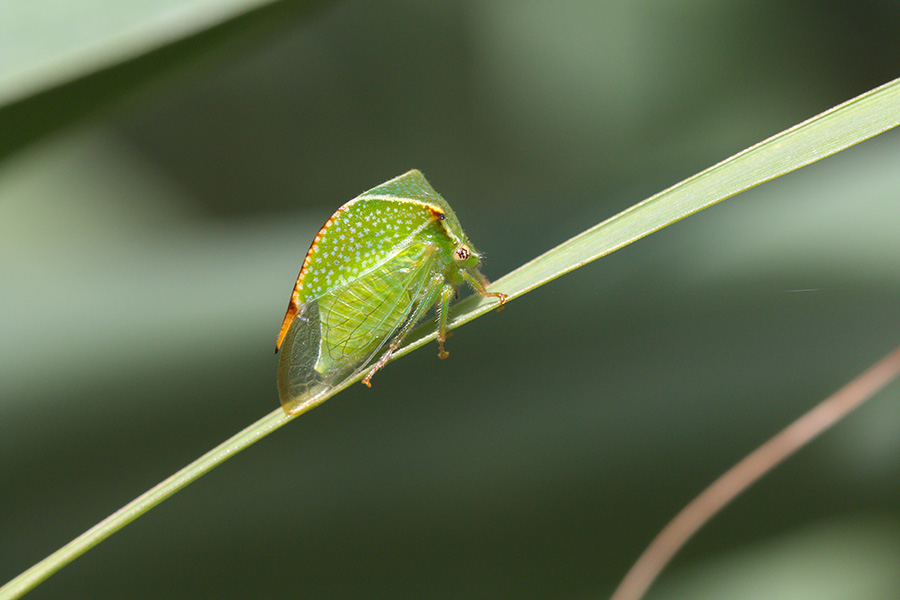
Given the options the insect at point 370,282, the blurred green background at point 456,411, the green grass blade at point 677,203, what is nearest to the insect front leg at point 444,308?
the insect at point 370,282

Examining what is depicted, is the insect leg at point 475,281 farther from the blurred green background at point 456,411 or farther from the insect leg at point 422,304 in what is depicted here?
the blurred green background at point 456,411

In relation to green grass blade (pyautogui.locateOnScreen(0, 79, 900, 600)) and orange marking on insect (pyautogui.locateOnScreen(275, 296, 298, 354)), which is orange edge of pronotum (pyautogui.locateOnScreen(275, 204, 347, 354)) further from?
green grass blade (pyautogui.locateOnScreen(0, 79, 900, 600))

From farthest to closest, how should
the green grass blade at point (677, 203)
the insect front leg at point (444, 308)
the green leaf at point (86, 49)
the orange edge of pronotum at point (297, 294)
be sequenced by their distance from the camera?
the insect front leg at point (444, 308) → the orange edge of pronotum at point (297, 294) → the green leaf at point (86, 49) → the green grass blade at point (677, 203)

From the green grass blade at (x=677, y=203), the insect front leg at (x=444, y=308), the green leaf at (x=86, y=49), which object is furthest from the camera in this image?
the insect front leg at (x=444, y=308)

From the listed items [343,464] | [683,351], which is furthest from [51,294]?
[683,351]

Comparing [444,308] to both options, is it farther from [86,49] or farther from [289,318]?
[86,49]
